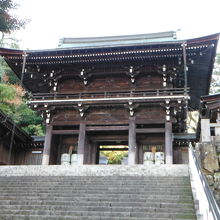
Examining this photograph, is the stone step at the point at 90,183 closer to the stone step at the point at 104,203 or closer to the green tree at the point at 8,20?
the stone step at the point at 104,203

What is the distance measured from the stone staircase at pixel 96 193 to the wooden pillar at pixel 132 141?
11.0 ft

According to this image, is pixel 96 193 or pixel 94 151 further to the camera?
pixel 94 151

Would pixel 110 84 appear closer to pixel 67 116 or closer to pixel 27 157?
pixel 67 116

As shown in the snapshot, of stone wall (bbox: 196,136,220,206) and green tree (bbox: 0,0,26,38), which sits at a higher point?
green tree (bbox: 0,0,26,38)

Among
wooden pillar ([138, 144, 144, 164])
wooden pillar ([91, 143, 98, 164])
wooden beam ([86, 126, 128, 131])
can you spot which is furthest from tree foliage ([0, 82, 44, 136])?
wooden pillar ([138, 144, 144, 164])

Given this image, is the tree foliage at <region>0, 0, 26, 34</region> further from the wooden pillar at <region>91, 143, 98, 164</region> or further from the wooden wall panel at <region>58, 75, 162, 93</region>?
the wooden pillar at <region>91, 143, 98, 164</region>

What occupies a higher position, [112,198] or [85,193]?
[85,193]

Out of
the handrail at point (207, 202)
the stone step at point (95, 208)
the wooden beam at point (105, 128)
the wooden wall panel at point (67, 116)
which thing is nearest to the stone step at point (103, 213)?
the stone step at point (95, 208)

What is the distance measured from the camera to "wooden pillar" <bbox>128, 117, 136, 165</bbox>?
14.0m

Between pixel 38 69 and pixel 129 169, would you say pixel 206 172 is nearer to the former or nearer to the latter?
pixel 129 169

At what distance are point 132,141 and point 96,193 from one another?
622 cm

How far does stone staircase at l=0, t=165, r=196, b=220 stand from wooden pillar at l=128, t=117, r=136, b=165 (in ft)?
11.0

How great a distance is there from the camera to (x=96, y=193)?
8391mm

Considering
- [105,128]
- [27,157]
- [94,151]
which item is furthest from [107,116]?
[27,157]
